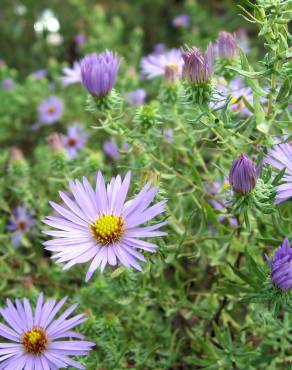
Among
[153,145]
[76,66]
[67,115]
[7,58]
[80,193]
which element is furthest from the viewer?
[7,58]

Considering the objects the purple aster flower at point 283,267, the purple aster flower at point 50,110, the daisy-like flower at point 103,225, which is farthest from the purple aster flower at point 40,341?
the purple aster flower at point 50,110

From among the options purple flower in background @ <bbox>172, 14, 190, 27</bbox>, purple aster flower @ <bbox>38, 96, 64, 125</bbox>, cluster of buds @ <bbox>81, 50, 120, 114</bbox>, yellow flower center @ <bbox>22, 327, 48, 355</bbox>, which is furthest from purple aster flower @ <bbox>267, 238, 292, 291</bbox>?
purple flower in background @ <bbox>172, 14, 190, 27</bbox>

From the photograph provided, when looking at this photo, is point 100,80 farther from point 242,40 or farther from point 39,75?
point 39,75

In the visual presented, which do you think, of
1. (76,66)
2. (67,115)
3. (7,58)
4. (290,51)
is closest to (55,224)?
(290,51)

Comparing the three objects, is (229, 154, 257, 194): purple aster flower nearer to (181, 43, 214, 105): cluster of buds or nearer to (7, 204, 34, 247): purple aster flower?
(181, 43, 214, 105): cluster of buds

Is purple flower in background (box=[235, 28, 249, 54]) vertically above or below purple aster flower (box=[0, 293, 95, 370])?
above

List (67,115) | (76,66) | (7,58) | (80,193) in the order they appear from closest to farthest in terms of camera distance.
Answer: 1. (80,193)
2. (76,66)
3. (67,115)
4. (7,58)

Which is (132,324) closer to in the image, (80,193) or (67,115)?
(80,193)
